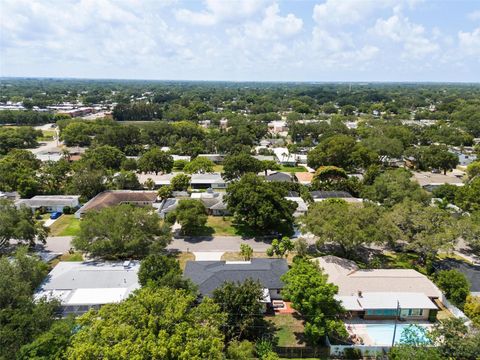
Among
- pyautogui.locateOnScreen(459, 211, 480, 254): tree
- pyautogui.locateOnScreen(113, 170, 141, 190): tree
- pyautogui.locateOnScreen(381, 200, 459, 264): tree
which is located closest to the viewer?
pyautogui.locateOnScreen(381, 200, 459, 264): tree

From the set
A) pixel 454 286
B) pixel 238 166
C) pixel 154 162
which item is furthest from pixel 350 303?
pixel 154 162

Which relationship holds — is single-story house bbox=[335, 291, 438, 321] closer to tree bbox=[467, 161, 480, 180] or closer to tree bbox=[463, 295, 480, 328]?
tree bbox=[463, 295, 480, 328]

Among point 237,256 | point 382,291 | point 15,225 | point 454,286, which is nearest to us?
point 454,286

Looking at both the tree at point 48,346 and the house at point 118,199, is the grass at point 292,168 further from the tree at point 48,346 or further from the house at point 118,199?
the tree at point 48,346

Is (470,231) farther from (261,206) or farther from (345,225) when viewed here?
(261,206)

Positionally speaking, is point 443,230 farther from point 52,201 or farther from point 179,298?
point 52,201

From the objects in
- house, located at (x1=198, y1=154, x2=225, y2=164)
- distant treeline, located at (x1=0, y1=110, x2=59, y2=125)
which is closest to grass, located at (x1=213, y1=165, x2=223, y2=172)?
house, located at (x1=198, y1=154, x2=225, y2=164)

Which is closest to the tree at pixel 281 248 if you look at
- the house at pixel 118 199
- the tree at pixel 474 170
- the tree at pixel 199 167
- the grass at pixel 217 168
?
the house at pixel 118 199
